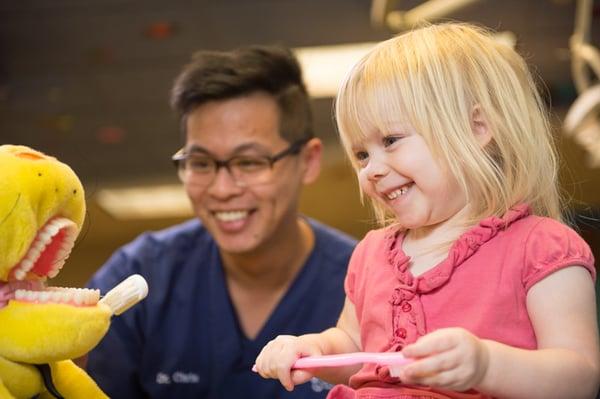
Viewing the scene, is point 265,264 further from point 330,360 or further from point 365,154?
point 330,360

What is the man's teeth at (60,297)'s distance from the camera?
2.50 feet

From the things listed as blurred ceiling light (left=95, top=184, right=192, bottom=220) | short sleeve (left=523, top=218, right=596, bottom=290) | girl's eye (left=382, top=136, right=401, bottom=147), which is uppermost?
girl's eye (left=382, top=136, right=401, bottom=147)

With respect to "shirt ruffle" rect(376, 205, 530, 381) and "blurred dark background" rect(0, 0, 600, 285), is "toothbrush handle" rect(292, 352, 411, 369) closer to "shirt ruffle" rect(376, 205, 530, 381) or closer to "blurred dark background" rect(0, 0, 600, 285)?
"shirt ruffle" rect(376, 205, 530, 381)

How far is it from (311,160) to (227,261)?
28cm

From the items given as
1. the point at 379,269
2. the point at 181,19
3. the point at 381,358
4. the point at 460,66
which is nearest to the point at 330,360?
the point at 381,358

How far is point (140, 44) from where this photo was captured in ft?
14.3

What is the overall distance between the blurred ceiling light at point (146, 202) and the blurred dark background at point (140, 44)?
1.31 metres

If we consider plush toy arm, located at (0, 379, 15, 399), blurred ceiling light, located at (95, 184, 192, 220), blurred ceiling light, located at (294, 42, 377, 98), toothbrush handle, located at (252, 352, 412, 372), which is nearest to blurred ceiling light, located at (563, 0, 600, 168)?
blurred ceiling light, located at (294, 42, 377, 98)

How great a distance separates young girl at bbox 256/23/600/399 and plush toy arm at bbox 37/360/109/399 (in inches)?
6.7

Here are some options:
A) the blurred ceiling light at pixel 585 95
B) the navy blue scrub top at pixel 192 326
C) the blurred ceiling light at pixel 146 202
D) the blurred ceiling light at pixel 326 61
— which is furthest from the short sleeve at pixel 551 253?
the blurred ceiling light at pixel 146 202

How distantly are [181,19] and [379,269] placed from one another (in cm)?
334

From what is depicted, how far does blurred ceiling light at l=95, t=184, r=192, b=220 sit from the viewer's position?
7.22m

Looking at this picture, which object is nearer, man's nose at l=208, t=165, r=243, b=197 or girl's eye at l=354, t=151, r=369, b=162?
girl's eye at l=354, t=151, r=369, b=162

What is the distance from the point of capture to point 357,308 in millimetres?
941
